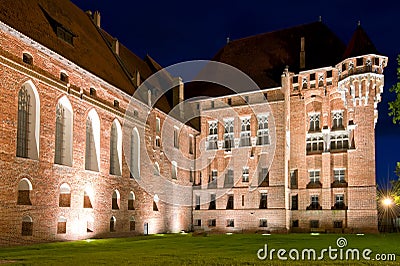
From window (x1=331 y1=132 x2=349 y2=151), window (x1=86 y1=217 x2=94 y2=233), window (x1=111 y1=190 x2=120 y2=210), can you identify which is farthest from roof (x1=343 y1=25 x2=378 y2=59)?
window (x1=86 y1=217 x2=94 y2=233)

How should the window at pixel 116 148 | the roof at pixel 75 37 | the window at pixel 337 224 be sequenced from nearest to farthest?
the roof at pixel 75 37 < the window at pixel 116 148 < the window at pixel 337 224

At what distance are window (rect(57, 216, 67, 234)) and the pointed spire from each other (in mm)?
24288

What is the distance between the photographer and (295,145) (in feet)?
123

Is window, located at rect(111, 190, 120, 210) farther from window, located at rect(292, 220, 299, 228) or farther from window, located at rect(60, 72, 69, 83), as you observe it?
window, located at rect(292, 220, 299, 228)

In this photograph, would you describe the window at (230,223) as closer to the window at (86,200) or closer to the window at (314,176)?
the window at (314,176)

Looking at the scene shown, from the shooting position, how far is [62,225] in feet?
77.5

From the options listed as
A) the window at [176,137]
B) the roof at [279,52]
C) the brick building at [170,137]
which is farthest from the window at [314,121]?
the window at [176,137]

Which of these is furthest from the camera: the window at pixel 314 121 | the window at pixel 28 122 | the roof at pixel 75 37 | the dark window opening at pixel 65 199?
the window at pixel 314 121

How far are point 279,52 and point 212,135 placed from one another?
32.9 feet

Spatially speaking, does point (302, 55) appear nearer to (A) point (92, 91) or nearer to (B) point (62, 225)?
(A) point (92, 91)

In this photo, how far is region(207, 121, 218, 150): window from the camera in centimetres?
4069

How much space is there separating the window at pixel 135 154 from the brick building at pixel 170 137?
0.12m

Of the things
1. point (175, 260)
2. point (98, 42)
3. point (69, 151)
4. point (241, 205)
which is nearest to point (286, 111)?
point (241, 205)

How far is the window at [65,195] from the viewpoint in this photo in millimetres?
23922
